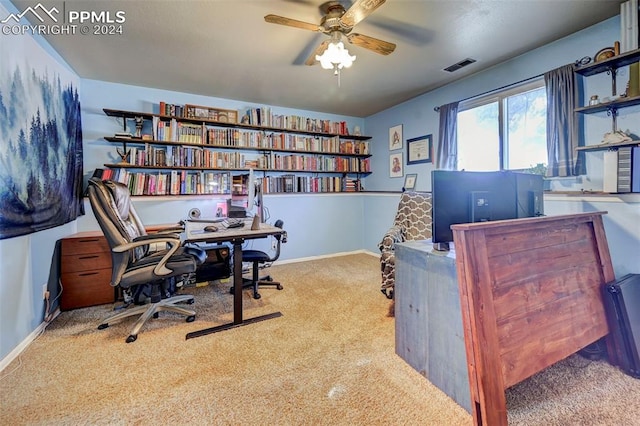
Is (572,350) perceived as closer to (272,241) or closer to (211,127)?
(272,241)

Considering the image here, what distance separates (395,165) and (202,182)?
283cm

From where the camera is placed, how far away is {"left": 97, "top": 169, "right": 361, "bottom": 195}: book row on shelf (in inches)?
127

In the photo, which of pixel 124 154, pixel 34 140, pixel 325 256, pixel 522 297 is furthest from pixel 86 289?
pixel 522 297

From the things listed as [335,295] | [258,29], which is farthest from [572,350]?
[258,29]

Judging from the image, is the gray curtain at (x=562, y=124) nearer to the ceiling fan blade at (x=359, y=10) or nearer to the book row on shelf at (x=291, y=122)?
the ceiling fan blade at (x=359, y=10)

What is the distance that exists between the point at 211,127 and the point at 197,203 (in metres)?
1.06

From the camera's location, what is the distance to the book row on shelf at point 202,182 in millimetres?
3225

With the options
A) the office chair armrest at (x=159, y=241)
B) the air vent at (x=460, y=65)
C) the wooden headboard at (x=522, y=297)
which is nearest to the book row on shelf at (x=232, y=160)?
the office chair armrest at (x=159, y=241)

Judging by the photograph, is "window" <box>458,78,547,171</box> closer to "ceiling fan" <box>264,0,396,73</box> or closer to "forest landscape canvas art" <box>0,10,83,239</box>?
"ceiling fan" <box>264,0,396,73</box>

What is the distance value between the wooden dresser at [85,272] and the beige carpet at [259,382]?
304 mm

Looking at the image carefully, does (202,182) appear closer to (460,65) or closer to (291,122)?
(291,122)

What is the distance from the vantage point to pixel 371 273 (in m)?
3.56

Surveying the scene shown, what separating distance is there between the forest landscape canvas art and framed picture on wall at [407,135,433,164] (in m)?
3.93

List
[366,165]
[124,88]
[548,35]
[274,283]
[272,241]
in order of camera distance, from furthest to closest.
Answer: [366,165], [272,241], [124,88], [274,283], [548,35]
